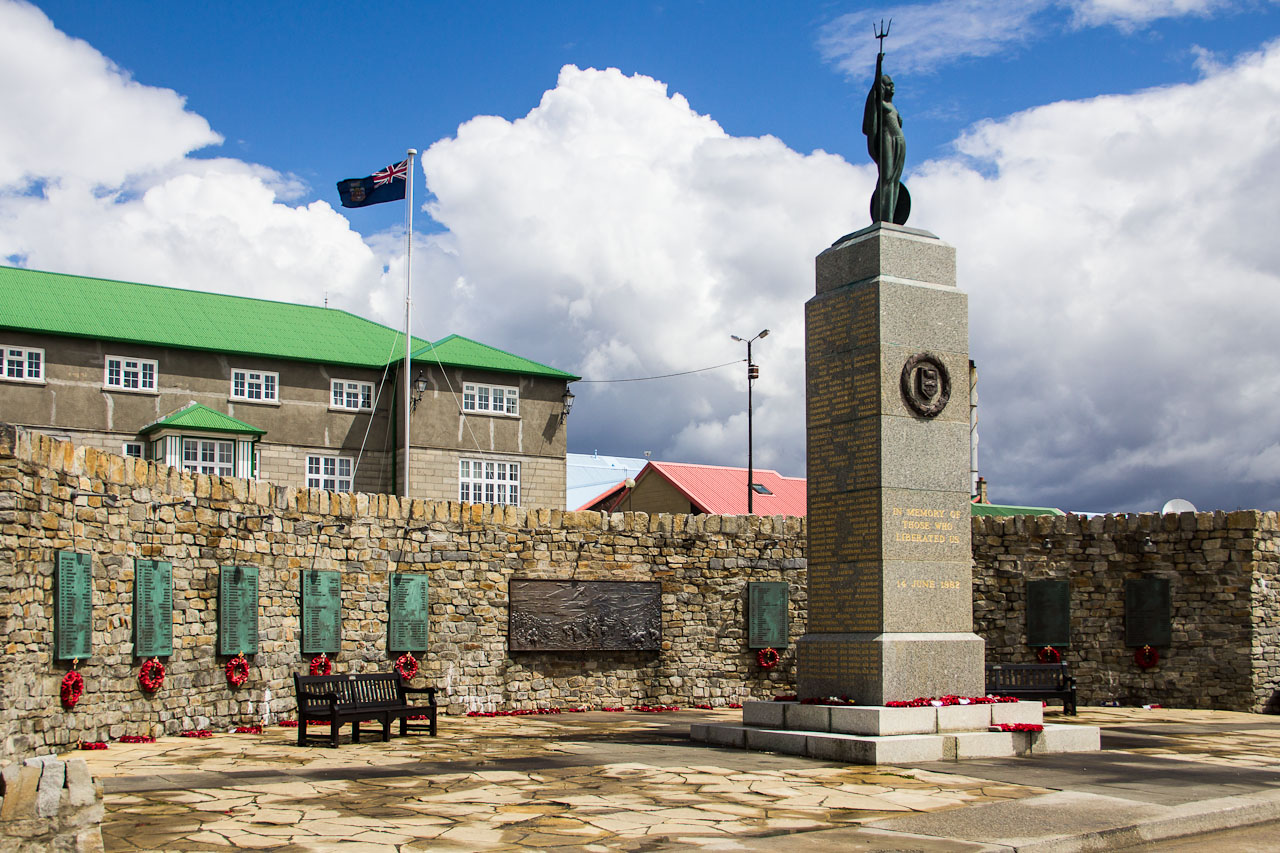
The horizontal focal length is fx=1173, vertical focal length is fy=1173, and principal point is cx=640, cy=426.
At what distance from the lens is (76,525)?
36.1ft

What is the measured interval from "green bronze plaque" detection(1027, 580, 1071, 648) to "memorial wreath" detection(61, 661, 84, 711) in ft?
42.6

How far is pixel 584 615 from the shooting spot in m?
16.3

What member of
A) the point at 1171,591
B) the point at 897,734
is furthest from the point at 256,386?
the point at 897,734

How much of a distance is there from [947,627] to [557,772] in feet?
13.2

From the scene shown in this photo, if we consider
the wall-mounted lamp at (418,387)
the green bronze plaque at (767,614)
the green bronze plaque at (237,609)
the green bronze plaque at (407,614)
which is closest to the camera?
the green bronze plaque at (237,609)

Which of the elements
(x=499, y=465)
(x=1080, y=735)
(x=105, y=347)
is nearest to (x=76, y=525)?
(x=1080, y=735)

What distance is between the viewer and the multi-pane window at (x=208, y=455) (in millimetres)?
28516

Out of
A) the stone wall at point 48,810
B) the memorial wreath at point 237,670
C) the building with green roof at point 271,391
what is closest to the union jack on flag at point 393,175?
the building with green roof at point 271,391

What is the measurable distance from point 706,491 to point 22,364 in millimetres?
20580

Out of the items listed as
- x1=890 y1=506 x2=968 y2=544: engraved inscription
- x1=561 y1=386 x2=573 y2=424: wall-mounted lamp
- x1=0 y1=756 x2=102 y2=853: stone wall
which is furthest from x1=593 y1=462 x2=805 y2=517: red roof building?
x1=0 y1=756 x2=102 y2=853: stone wall

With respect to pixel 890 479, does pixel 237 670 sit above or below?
below

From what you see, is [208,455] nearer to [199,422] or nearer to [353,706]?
[199,422]

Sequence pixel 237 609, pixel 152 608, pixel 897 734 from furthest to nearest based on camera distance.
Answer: pixel 237 609
pixel 152 608
pixel 897 734

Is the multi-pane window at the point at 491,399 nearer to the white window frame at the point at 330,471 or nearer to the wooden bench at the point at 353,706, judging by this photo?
the white window frame at the point at 330,471
